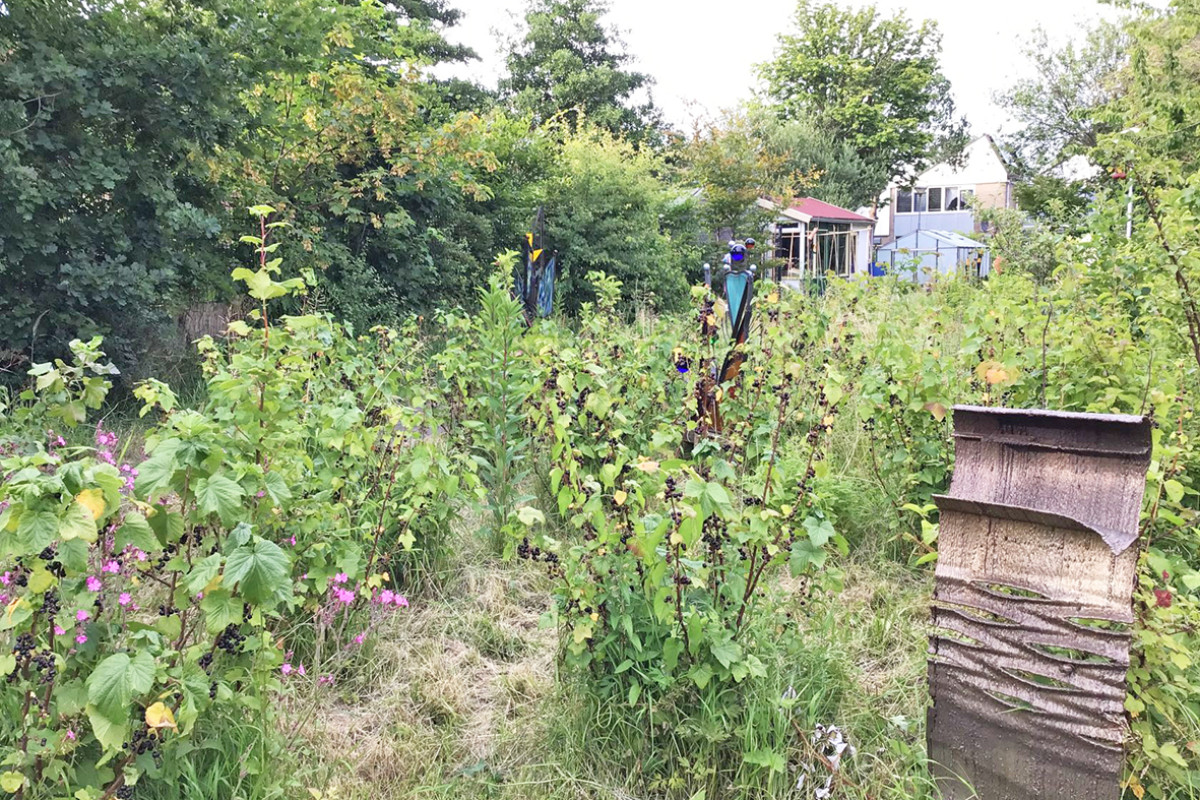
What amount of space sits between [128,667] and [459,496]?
1700mm

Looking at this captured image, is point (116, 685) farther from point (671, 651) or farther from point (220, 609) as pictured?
point (671, 651)

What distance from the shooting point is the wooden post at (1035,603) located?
1.70 m

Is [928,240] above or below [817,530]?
above

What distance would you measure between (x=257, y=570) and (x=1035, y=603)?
168cm

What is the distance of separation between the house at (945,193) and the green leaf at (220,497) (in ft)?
122

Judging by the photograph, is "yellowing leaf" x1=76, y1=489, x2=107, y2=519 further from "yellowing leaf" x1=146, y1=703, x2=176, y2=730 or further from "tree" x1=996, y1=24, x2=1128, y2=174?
"tree" x1=996, y1=24, x2=1128, y2=174

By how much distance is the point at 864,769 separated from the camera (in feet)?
6.61

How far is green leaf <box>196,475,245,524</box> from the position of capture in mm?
1533

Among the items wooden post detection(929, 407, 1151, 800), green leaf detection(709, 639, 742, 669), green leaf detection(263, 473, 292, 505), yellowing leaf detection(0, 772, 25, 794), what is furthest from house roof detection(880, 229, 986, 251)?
yellowing leaf detection(0, 772, 25, 794)

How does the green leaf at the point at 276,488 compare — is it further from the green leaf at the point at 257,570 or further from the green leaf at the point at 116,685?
the green leaf at the point at 116,685

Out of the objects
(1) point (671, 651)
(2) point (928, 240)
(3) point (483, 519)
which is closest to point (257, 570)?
(1) point (671, 651)

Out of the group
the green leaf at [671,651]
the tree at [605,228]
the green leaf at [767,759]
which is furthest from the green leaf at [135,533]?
the tree at [605,228]

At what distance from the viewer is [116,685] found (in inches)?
56.6

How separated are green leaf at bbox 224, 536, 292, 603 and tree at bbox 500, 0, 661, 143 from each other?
97.9 feet
